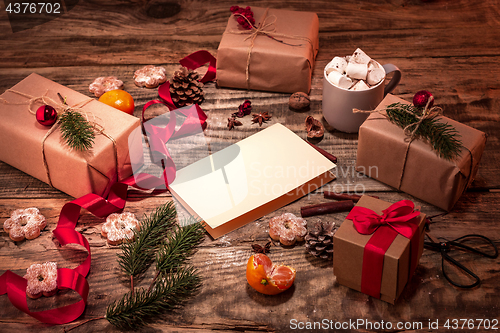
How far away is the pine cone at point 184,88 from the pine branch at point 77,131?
358 mm

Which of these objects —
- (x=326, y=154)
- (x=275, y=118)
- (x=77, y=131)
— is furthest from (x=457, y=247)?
(x=77, y=131)

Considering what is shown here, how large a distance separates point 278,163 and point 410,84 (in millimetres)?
653

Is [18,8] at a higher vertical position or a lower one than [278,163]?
higher

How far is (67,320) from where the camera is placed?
1045 mm

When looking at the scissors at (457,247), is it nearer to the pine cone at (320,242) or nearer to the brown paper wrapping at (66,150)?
the pine cone at (320,242)

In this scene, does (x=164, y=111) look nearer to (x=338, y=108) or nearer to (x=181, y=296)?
(x=338, y=108)

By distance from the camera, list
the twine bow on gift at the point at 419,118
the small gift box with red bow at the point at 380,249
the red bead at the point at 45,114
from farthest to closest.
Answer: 1. the red bead at the point at 45,114
2. the twine bow on gift at the point at 419,118
3. the small gift box with red bow at the point at 380,249

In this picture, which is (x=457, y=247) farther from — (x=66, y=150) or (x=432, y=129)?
(x=66, y=150)

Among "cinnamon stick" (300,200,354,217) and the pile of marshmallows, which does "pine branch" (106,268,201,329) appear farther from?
the pile of marshmallows

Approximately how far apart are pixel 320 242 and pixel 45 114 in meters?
0.90

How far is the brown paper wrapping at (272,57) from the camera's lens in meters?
1.55

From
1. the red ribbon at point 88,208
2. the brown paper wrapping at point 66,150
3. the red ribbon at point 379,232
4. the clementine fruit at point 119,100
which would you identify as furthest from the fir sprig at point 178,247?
the clementine fruit at point 119,100

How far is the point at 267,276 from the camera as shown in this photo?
1049mm

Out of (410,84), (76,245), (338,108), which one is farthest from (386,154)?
(76,245)
